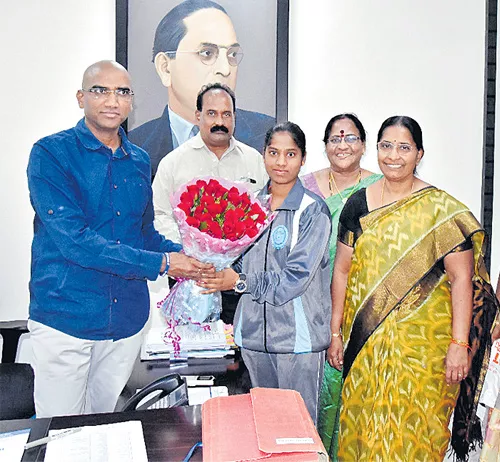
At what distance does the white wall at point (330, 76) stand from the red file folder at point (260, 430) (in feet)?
6.54

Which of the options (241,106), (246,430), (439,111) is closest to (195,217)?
(246,430)

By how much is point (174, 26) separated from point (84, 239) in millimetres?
1482

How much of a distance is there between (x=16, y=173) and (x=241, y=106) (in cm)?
120

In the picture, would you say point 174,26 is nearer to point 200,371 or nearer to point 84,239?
point 84,239

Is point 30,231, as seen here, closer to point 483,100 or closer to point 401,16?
point 401,16

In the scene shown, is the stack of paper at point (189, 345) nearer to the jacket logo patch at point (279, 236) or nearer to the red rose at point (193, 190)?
the jacket logo patch at point (279, 236)

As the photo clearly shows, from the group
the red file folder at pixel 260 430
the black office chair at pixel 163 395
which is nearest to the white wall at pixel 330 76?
the black office chair at pixel 163 395

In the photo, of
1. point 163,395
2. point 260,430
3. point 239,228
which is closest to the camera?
point 260,430

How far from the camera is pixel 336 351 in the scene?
7.02ft

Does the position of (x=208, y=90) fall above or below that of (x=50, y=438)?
above

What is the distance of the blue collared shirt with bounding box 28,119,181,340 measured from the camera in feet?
6.08

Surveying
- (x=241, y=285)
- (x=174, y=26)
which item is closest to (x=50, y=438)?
(x=241, y=285)

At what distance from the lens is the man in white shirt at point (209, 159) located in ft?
8.51

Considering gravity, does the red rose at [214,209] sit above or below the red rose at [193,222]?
above
